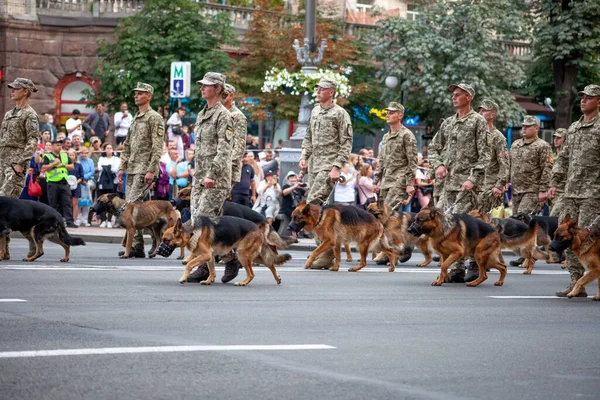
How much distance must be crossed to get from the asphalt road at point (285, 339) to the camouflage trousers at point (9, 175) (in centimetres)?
210

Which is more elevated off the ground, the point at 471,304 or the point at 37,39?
the point at 37,39

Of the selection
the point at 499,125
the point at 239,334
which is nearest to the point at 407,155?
the point at 239,334

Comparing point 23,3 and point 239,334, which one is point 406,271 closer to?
point 239,334

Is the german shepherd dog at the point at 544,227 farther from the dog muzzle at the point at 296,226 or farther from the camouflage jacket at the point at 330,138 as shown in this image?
the dog muzzle at the point at 296,226

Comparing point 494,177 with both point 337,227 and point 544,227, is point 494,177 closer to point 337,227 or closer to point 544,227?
point 337,227

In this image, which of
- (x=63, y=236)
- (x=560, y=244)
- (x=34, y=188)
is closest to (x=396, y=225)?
A: (x=560, y=244)

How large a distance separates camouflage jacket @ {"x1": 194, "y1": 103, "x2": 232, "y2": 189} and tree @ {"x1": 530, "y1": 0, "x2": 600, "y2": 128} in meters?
28.8

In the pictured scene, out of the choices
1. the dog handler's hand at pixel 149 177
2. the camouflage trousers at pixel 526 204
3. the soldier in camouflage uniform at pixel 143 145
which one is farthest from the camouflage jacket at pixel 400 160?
the dog handler's hand at pixel 149 177

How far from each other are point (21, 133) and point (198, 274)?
13.6ft

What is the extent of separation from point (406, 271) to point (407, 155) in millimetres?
2332

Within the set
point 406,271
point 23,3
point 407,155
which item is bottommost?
point 406,271

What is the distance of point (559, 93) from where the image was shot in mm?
40938

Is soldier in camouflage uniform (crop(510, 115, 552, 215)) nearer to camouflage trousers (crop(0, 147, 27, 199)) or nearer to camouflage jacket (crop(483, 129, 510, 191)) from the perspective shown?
camouflage jacket (crop(483, 129, 510, 191))

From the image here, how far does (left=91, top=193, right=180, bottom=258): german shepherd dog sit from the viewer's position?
16406 mm
